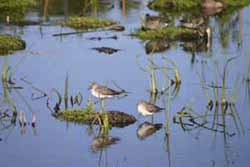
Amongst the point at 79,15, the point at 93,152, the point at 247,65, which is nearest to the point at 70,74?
the point at 247,65

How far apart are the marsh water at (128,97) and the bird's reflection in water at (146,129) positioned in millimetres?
66

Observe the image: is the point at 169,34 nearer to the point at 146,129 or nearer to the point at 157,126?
the point at 157,126

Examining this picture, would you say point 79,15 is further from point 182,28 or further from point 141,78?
point 141,78

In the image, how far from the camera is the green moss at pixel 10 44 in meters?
15.4

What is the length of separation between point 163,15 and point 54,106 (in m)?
8.53

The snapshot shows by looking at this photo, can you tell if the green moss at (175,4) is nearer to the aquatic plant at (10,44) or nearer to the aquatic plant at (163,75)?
the aquatic plant at (10,44)

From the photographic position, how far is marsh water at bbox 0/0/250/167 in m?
9.73

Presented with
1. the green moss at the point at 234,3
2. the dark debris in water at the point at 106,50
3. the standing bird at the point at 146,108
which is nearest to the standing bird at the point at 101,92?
the standing bird at the point at 146,108

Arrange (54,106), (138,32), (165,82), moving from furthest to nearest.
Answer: (138,32), (165,82), (54,106)

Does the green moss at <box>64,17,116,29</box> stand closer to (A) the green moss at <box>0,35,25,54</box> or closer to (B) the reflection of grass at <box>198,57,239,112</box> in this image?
(A) the green moss at <box>0,35,25,54</box>

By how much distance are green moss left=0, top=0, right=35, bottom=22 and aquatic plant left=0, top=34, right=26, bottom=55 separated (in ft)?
10.5

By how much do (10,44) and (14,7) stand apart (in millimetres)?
4732

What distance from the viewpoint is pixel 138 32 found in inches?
676

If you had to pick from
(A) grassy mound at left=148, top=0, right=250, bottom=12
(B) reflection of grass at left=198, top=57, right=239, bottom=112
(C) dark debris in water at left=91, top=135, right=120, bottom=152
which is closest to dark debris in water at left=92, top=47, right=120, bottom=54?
(B) reflection of grass at left=198, top=57, right=239, bottom=112
